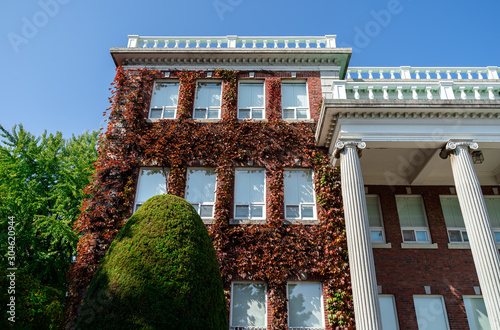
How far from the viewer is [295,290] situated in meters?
12.3

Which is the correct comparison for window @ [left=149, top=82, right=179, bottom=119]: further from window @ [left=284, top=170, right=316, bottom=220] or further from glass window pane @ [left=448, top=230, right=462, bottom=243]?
glass window pane @ [left=448, top=230, right=462, bottom=243]

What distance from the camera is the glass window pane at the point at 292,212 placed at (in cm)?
1348

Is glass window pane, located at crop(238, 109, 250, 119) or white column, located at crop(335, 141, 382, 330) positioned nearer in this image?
white column, located at crop(335, 141, 382, 330)

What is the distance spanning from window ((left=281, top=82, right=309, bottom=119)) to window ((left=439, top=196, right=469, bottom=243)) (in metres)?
7.41

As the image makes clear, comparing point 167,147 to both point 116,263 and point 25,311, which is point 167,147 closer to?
→ point 116,263

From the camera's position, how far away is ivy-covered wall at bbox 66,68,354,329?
39.8 ft

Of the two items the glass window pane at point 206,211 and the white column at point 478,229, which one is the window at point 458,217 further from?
the glass window pane at point 206,211

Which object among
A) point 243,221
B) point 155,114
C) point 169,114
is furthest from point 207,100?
point 243,221

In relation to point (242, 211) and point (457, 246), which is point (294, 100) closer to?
point (242, 211)

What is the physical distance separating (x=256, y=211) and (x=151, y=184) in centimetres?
443

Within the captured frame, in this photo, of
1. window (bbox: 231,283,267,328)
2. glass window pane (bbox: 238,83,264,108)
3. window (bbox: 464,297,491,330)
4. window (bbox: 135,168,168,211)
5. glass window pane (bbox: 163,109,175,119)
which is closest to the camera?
window (bbox: 231,283,267,328)

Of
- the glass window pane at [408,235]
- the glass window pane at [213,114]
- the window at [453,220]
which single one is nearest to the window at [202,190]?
the glass window pane at [213,114]

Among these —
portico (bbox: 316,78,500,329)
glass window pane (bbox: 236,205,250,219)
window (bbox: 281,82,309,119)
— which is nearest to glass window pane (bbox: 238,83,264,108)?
window (bbox: 281,82,309,119)

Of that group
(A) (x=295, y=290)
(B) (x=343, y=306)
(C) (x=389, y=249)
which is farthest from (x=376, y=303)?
(C) (x=389, y=249)
